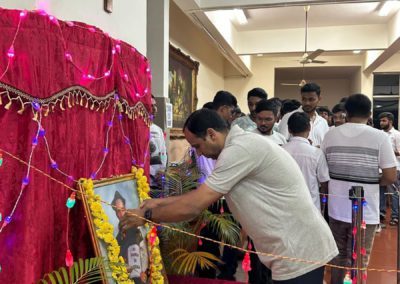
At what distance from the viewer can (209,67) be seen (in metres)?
8.77

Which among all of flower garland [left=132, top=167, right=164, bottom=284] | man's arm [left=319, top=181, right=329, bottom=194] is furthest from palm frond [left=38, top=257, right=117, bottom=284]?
man's arm [left=319, top=181, right=329, bottom=194]

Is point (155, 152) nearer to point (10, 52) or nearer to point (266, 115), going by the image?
point (266, 115)

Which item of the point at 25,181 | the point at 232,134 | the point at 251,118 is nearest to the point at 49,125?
the point at 25,181

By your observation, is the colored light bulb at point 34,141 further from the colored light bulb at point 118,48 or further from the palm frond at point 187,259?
the palm frond at point 187,259

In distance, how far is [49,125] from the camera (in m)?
1.51

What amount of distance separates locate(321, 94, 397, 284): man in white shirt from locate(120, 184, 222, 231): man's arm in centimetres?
152

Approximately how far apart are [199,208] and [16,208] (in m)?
0.68

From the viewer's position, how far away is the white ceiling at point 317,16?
260 inches

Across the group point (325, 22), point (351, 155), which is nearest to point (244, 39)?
point (325, 22)

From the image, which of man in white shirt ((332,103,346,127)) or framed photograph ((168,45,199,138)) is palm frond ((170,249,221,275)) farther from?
framed photograph ((168,45,199,138))

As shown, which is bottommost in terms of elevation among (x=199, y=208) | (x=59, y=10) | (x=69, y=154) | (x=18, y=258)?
(x=18, y=258)

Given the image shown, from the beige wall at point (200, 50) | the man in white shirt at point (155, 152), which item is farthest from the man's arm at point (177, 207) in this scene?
the beige wall at point (200, 50)

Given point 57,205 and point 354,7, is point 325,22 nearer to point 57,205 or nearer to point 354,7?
point 354,7

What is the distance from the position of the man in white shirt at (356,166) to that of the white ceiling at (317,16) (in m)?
4.25
